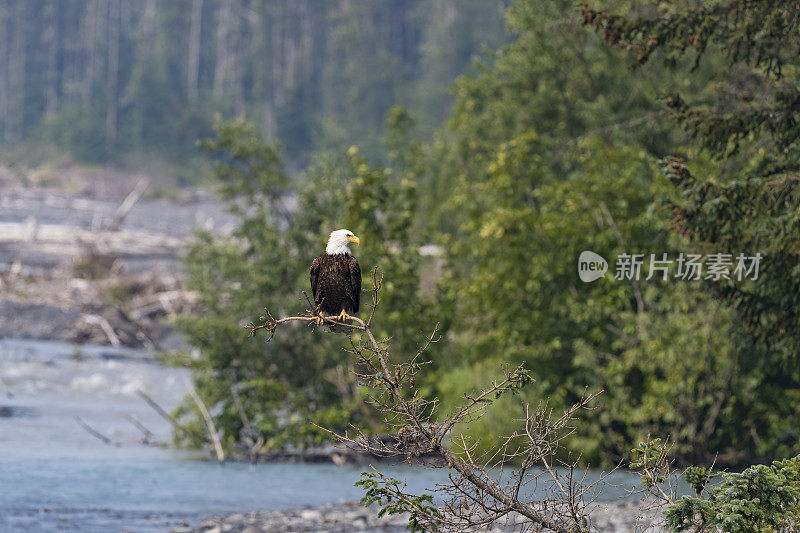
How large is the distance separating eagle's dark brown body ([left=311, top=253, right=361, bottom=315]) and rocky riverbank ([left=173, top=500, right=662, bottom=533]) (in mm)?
6023

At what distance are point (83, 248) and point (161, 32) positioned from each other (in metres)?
53.9

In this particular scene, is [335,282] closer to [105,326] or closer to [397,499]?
[397,499]

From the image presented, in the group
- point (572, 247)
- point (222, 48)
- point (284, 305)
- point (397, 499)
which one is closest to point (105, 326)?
point (284, 305)

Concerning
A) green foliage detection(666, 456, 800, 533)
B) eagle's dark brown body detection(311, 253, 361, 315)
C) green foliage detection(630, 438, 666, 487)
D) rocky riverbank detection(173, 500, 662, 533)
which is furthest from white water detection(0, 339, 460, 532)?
green foliage detection(666, 456, 800, 533)

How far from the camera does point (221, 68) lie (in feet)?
266

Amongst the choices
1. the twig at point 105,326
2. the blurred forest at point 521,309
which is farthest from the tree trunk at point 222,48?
the blurred forest at point 521,309

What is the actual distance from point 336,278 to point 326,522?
661 cm

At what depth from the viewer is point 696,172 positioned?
15.4 m

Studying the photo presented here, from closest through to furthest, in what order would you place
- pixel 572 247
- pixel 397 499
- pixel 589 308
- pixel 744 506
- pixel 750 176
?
1. pixel 397 499
2. pixel 744 506
3. pixel 750 176
4. pixel 589 308
5. pixel 572 247

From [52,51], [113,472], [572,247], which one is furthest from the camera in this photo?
[52,51]

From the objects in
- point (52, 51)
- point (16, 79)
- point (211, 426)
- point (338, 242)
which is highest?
point (52, 51)

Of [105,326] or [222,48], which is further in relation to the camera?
[222,48]

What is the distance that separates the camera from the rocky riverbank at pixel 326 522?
38.1 ft

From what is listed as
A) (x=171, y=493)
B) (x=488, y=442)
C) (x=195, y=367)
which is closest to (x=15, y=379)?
(x=195, y=367)
